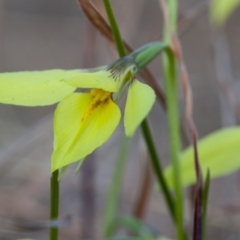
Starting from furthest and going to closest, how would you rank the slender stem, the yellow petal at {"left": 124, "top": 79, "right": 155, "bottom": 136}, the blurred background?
the blurred background < the slender stem < the yellow petal at {"left": 124, "top": 79, "right": 155, "bottom": 136}

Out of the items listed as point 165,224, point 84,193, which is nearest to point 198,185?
point 84,193

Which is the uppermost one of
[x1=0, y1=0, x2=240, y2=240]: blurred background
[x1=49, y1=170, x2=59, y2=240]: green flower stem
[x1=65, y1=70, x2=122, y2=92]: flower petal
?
[x1=0, y1=0, x2=240, y2=240]: blurred background

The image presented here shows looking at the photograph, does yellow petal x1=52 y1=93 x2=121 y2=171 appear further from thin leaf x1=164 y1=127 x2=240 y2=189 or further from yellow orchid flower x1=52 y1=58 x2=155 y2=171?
thin leaf x1=164 y1=127 x2=240 y2=189

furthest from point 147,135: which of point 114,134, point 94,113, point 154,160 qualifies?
point 114,134

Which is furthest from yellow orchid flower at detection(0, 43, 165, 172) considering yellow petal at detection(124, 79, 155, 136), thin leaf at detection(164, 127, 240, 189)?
thin leaf at detection(164, 127, 240, 189)

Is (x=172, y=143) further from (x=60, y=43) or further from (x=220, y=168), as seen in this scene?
(x=60, y=43)

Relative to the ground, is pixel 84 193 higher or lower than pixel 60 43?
lower

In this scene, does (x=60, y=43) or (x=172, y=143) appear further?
(x=60, y=43)

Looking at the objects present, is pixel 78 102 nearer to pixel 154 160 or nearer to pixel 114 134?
pixel 154 160

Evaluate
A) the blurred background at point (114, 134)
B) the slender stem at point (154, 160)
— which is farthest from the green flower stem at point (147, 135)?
the blurred background at point (114, 134)
